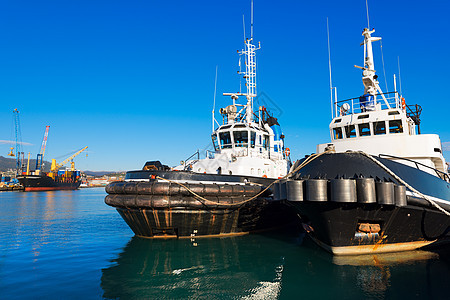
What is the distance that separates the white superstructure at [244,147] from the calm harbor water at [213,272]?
13.0 feet

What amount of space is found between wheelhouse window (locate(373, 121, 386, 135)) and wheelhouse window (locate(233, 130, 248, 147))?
617 cm

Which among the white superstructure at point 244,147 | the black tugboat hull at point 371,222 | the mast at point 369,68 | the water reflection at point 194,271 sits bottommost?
the water reflection at point 194,271

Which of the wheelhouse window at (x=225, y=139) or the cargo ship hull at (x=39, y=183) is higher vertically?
the wheelhouse window at (x=225, y=139)

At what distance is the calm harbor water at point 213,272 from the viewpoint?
19.1 ft

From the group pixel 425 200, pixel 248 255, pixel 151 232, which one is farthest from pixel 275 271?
pixel 151 232

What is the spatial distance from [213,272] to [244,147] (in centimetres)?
851

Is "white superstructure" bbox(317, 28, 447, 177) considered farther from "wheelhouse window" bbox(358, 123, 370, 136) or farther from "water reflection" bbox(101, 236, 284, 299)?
"water reflection" bbox(101, 236, 284, 299)

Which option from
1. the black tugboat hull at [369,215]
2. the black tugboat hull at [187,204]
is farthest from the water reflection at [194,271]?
the black tugboat hull at [369,215]

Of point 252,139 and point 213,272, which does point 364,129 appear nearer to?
point 252,139

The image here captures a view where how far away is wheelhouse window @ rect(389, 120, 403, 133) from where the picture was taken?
11.3 metres

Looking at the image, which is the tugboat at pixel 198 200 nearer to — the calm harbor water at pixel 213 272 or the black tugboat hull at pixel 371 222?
the calm harbor water at pixel 213 272

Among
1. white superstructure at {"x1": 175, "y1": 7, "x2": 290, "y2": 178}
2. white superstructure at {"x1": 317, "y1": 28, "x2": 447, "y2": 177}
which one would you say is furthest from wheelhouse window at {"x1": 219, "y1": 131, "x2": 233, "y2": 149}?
white superstructure at {"x1": 317, "y1": 28, "x2": 447, "y2": 177}

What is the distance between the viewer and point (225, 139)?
1543 cm

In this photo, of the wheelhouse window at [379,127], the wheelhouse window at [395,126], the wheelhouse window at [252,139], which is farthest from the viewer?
the wheelhouse window at [252,139]
